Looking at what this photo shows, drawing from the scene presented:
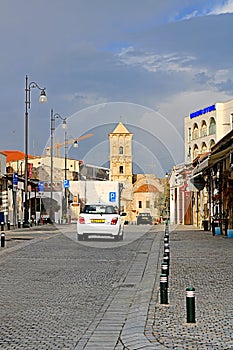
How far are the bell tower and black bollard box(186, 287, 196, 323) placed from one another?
30.7 meters

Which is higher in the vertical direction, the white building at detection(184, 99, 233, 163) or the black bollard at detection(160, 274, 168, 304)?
the white building at detection(184, 99, 233, 163)

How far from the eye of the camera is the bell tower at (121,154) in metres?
41.4

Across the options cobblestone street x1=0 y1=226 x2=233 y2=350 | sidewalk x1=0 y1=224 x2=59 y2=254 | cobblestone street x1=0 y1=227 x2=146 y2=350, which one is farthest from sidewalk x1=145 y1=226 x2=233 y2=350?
sidewalk x1=0 y1=224 x2=59 y2=254

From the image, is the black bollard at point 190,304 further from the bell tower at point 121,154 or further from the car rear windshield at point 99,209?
the bell tower at point 121,154

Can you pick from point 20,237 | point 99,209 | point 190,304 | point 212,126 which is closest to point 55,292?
point 190,304

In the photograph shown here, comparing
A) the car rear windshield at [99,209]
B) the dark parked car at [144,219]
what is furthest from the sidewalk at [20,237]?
the dark parked car at [144,219]

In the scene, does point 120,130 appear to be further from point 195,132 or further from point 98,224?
point 195,132

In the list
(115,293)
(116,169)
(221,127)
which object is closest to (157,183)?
(116,169)

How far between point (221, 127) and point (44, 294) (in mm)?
80720

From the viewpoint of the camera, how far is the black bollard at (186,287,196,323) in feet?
27.4

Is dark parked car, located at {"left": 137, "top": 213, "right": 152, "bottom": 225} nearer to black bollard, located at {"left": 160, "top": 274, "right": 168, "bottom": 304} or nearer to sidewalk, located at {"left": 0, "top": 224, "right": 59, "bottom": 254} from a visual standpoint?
sidewalk, located at {"left": 0, "top": 224, "right": 59, "bottom": 254}

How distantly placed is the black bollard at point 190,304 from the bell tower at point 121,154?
30683 mm

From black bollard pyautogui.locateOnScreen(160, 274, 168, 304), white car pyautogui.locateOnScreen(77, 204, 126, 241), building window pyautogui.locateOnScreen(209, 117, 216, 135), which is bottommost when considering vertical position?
black bollard pyautogui.locateOnScreen(160, 274, 168, 304)

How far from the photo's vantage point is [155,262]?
1827 cm
